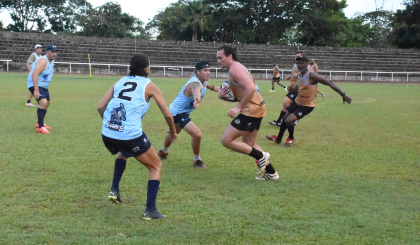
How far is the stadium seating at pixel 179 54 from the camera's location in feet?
139

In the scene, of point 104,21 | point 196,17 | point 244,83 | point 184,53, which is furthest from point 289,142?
point 104,21

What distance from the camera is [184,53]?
1809 inches

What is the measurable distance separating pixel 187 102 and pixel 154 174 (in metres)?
2.88

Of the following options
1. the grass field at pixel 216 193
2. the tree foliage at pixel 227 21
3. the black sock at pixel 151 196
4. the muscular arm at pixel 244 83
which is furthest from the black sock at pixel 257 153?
the tree foliage at pixel 227 21

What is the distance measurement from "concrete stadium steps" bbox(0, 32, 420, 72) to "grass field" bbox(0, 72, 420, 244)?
108 feet

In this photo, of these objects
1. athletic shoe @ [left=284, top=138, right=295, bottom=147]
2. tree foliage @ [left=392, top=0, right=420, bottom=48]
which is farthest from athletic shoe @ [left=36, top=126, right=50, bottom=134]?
tree foliage @ [left=392, top=0, right=420, bottom=48]

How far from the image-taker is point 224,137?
6.95 metres

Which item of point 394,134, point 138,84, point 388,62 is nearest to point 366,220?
point 138,84

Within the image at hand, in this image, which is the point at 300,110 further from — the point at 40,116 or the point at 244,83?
the point at 40,116

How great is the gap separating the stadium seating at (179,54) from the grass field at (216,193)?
1276 inches

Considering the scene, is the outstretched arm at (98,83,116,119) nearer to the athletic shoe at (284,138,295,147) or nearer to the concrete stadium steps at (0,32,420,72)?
the athletic shoe at (284,138,295,147)

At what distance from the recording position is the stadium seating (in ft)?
139

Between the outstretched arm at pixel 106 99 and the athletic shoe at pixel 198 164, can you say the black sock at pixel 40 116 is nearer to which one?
the athletic shoe at pixel 198 164

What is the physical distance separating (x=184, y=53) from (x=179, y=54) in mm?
546
